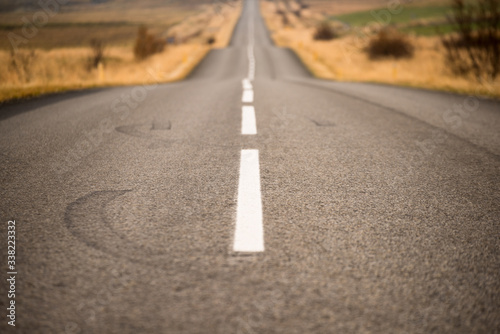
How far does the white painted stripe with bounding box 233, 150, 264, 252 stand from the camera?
1.91 meters

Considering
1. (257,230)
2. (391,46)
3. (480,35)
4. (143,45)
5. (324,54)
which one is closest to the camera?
→ (257,230)

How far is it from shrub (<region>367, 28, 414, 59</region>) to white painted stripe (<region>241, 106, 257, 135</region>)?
2852cm

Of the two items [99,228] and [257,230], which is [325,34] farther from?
[99,228]

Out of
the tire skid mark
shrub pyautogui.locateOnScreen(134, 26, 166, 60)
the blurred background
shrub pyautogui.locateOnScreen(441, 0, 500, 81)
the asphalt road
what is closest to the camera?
the asphalt road

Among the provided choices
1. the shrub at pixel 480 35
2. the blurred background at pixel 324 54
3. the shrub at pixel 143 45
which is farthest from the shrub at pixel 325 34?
the shrub at pixel 480 35

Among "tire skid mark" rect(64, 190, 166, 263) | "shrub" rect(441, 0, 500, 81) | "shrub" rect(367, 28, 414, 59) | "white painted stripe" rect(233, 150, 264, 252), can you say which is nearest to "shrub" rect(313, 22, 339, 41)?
"shrub" rect(367, 28, 414, 59)

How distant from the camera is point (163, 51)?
3241 cm

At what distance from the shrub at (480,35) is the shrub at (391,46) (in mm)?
16598

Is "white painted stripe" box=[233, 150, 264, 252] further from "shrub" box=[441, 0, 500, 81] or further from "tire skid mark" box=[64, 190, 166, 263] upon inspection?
"shrub" box=[441, 0, 500, 81]

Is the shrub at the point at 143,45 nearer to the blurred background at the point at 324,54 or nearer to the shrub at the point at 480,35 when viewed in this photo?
the blurred background at the point at 324,54

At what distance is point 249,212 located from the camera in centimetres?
229

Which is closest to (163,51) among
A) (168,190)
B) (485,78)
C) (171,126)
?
(485,78)

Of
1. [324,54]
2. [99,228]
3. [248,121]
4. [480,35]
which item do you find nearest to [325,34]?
[324,54]

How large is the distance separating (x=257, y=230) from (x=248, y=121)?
332 cm
